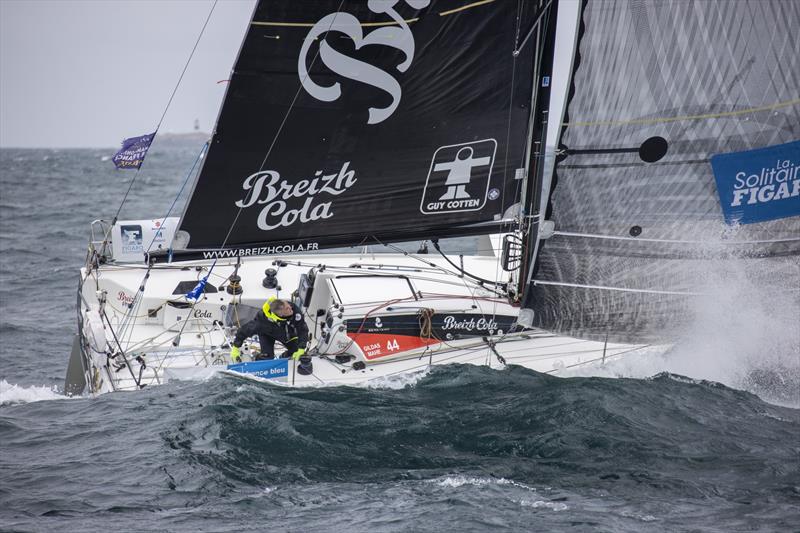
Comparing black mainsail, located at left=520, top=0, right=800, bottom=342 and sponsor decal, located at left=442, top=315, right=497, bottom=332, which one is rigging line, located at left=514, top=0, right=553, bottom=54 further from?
sponsor decal, located at left=442, top=315, right=497, bottom=332

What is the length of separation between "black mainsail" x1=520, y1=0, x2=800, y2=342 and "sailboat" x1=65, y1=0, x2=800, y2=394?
0.02 metres

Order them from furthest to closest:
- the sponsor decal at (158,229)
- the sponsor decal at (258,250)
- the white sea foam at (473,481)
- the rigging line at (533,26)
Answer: the sponsor decal at (158,229) → the sponsor decal at (258,250) → the rigging line at (533,26) → the white sea foam at (473,481)

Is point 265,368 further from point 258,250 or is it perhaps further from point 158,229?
point 158,229

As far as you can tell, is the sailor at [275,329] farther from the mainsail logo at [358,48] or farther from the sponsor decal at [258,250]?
the mainsail logo at [358,48]

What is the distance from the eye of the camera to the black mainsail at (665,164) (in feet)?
29.3

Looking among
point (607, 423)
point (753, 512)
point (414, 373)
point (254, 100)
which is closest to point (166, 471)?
point (414, 373)

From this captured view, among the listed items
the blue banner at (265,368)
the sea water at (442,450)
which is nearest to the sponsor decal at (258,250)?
the blue banner at (265,368)

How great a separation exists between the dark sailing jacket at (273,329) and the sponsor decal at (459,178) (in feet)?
6.22

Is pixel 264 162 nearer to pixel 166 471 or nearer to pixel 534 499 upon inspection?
pixel 166 471

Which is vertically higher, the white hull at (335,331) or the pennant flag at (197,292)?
the pennant flag at (197,292)

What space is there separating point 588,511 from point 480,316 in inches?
135

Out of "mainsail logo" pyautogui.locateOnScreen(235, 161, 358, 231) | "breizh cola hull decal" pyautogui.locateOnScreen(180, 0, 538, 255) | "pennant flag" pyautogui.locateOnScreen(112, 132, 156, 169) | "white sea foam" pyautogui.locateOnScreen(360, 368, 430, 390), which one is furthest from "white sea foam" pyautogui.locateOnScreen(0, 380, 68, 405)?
"white sea foam" pyautogui.locateOnScreen(360, 368, 430, 390)

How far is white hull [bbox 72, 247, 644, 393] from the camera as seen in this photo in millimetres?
9758

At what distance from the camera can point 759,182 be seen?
9266 millimetres
